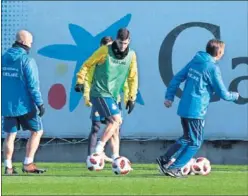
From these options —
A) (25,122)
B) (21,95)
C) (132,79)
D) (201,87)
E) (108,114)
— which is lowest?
(25,122)

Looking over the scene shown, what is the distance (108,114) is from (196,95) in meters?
1.60

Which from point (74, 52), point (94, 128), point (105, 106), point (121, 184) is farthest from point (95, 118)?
point (121, 184)

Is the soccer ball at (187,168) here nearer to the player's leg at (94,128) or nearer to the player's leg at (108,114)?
the player's leg at (108,114)

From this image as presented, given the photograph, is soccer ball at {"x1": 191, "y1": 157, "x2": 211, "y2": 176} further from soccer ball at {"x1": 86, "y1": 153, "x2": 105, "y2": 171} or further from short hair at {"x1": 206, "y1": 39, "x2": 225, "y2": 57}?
short hair at {"x1": 206, "y1": 39, "x2": 225, "y2": 57}

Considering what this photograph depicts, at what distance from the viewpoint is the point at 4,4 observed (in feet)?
64.4

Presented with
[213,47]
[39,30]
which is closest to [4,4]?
[39,30]

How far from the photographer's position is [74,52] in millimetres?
19562

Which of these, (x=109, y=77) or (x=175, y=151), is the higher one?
(x=109, y=77)

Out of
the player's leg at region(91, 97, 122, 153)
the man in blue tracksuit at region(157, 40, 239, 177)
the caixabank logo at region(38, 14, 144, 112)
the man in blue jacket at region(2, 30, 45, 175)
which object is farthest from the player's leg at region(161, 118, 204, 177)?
the caixabank logo at region(38, 14, 144, 112)

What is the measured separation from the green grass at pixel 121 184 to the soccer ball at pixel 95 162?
10 centimetres

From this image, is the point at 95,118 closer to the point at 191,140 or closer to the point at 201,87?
the point at 191,140

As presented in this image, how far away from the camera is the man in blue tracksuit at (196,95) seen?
44.8 feet

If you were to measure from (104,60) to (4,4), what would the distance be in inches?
209

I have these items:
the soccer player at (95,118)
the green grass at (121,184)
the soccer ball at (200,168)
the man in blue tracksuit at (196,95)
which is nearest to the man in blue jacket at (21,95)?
the green grass at (121,184)
